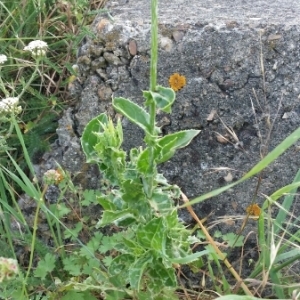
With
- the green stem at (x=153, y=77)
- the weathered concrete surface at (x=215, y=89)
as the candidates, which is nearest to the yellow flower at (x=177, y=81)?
the weathered concrete surface at (x=215, y=89)

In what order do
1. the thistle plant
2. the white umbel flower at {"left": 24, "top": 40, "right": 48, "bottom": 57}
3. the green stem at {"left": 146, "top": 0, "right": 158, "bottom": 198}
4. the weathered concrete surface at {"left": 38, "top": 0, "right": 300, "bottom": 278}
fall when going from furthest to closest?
the white umbel flower at {"left": 24, "top": 40, "right": 48, "bottom": 57}
the weathered concrete surface at {"left": 38, "top": 0, "right": 300, "bottom": 278}
the thistle plant
the green stem at {"left": 146, "top": 0, "right": 158, "bottom": 198}

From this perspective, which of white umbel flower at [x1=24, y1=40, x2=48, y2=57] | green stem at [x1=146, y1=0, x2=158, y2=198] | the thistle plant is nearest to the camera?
green stem at [x1=146, y1=0, x2=158, y2=198]

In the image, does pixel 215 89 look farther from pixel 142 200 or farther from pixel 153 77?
pixel 153 77

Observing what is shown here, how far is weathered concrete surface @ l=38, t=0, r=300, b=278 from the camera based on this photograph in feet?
6.15

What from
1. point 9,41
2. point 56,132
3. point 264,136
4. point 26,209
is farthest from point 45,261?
point 9,41

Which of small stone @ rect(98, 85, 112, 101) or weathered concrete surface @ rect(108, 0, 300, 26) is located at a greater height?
weathered concrete surface @ rect(108, 0, 300, 26)

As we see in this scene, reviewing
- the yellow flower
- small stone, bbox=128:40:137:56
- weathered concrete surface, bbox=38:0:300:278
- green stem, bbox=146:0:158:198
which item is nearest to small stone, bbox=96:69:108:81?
weathered concrete surface, bbox=38:0:300:278

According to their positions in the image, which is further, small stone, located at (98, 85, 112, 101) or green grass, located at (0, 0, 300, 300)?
small stone, located at (98, 85, 112, 101)

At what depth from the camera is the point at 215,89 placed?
6.23ft

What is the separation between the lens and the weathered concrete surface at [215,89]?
1.88 meters

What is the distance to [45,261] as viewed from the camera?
1.72 metres

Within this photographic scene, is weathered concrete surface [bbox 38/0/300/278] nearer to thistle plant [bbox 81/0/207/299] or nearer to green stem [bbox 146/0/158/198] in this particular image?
thistle plant [bbox 81/0/207/299]

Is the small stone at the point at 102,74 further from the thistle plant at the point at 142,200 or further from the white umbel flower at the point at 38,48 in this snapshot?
the thistle plant at the point at 142,200

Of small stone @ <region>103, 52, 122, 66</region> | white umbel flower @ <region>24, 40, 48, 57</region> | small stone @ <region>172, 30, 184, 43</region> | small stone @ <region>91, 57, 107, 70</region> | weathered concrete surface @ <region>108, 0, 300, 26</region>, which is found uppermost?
weathered concrete surface @ <region>108, 0, 300, 26</region>
